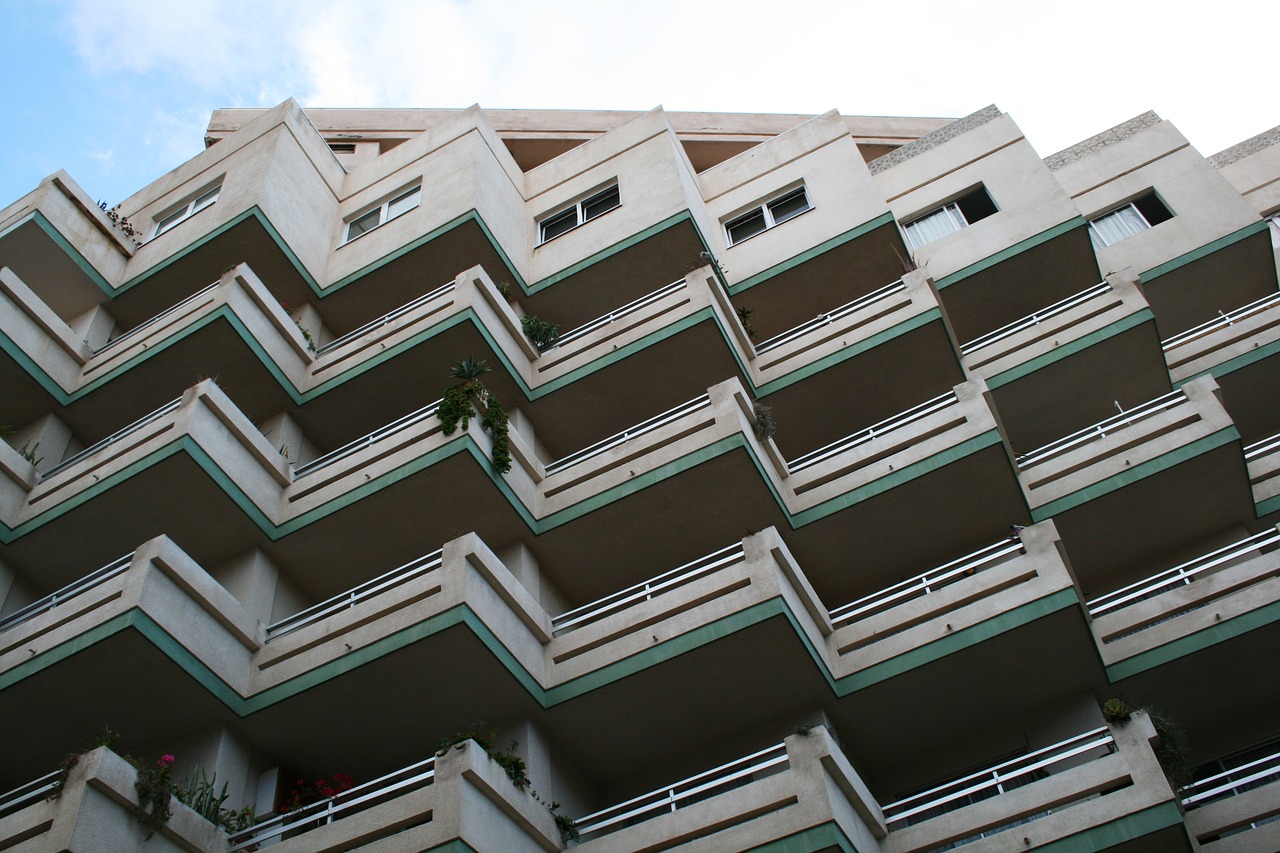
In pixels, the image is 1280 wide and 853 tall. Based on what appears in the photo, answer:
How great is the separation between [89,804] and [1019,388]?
17383 millimetres

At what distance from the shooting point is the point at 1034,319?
22.5 meters

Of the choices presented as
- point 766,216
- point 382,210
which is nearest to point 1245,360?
point 766,216

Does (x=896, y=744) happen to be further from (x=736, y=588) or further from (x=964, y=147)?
(x=964, y=147)

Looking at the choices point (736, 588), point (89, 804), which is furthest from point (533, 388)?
point (89, 804)

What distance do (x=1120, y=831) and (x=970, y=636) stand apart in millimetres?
3322

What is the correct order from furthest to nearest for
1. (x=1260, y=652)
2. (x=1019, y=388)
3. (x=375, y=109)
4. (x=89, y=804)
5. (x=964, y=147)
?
1. (x=375, y=109)
2. (x=964, y=147)
3. (x=1019, y=388)
4. (x=1260, y=652)
5. (x=89, y=804)

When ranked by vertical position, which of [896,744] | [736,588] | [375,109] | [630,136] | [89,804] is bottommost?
[89,804]

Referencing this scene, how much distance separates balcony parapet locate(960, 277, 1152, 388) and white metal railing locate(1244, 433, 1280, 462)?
3085 millimetres

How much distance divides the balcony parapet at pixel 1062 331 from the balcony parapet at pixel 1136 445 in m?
2.41

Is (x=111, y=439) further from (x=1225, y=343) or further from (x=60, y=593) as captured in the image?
(x=1225, y=343)

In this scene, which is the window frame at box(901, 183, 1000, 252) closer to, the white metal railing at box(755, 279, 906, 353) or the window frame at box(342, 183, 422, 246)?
the white metal railing at box(755, 279, 906, 353)

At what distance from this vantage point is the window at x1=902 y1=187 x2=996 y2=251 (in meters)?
25.5

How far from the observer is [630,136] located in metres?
27.5

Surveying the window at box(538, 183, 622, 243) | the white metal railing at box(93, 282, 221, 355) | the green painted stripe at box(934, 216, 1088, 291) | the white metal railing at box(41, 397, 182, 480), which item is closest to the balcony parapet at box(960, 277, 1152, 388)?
the green painted stripe at box(934, 216, 1088, 291)
